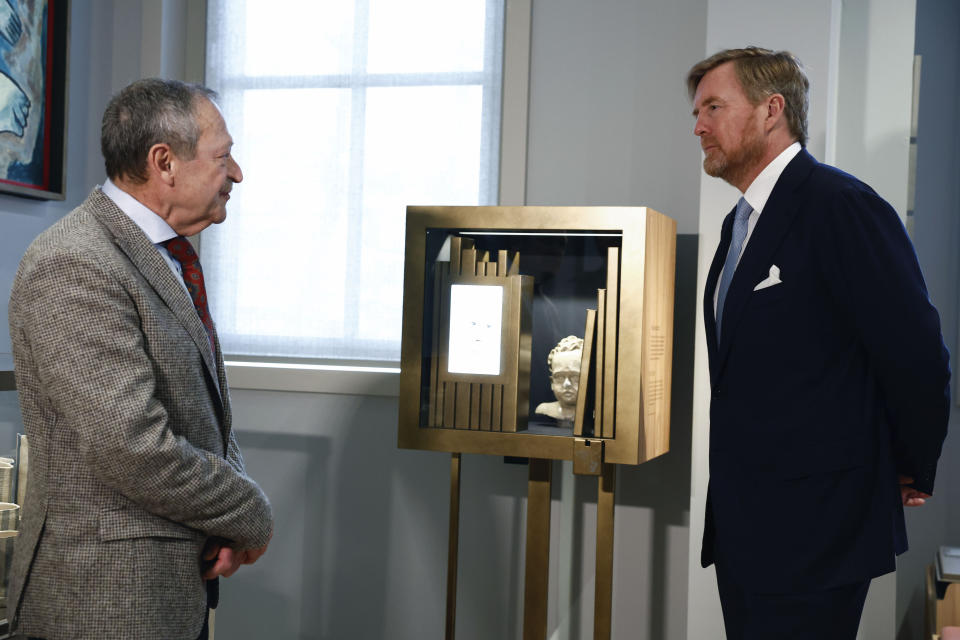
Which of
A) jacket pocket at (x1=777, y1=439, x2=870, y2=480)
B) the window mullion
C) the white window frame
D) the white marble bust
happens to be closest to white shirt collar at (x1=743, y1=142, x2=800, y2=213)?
jacket pocket at (x1=777, y1=439, x2=870, y2=480)

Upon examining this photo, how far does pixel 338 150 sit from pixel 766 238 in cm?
199

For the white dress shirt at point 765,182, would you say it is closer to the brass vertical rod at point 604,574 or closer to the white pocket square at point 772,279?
the white pocket square at point 772,279

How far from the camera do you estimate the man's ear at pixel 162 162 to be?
1.57 m

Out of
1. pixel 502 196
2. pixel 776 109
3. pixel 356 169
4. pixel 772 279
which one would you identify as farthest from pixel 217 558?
pixel 356 169

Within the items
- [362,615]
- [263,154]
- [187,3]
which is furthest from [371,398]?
[187,3]

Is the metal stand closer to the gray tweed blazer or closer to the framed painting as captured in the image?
the gray tweed blazer

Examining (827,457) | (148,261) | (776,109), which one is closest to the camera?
(148,261)

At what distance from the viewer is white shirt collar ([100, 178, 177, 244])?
1564 mm

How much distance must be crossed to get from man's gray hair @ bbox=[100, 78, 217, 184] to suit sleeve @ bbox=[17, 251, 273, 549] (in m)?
0.24

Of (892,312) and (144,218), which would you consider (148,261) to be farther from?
(892,312)

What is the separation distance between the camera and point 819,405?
5.37ft

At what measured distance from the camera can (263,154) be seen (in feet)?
11.1

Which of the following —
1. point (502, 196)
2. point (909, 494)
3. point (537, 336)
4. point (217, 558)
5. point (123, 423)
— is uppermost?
point (502, 196)

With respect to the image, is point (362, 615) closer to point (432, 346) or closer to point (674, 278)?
point (432, 346)
